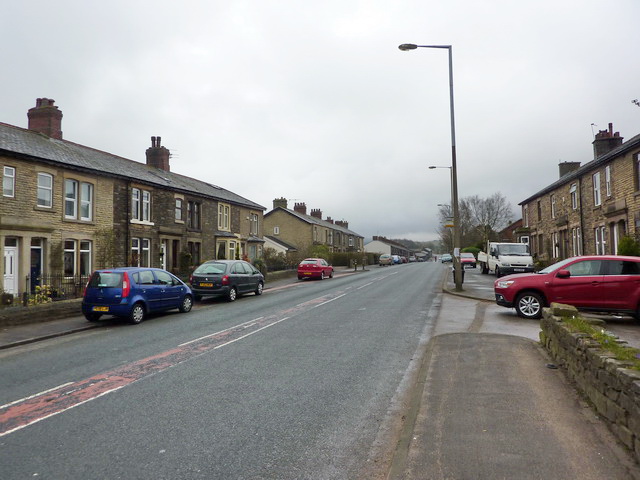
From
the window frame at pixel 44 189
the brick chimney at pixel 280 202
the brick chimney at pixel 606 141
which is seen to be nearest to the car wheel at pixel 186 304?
the window frame at pixel 44 189

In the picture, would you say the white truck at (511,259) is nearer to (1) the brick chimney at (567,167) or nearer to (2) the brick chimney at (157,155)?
(1) the brick chimney at (567,167)

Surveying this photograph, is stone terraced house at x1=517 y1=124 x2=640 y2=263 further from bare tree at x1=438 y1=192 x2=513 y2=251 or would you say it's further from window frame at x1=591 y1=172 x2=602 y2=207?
bare tree at x1=438 y1=192 x2=513 y2=251

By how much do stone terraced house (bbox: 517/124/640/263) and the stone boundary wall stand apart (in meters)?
17.0

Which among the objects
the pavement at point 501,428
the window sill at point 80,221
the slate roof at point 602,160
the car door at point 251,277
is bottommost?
the pavement at point 501,428

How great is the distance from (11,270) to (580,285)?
19.9 metres

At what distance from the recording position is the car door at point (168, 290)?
14.0 meters

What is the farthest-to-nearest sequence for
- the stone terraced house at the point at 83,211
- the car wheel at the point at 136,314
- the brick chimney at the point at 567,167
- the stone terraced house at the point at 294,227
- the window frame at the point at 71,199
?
the stone terraced house at the point at 294,227, the brick chimney at the point at 567,167, the window frame at the point at 71,199, the stone terraced house at the point at 83,211, the car wheel at the point at 136,314

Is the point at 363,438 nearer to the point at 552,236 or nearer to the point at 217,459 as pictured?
the point at 217,459

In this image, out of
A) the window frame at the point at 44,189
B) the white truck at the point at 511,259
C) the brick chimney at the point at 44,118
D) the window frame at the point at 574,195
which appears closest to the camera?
the window frame at the point at 44,189

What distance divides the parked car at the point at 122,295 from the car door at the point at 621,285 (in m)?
12.1

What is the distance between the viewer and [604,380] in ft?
15.1

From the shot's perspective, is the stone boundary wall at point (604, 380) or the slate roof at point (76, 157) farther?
the slate roof at point (76, 157)

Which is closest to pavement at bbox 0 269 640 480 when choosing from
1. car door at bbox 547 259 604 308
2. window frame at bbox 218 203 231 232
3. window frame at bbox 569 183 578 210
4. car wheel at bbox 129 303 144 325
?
car door at bbox 547 259 604 308

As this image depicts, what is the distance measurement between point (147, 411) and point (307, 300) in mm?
12665
